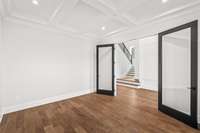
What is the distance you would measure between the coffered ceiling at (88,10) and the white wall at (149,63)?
277cm

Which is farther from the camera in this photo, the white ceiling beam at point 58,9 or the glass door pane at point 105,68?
the glass door pane at point 105,68

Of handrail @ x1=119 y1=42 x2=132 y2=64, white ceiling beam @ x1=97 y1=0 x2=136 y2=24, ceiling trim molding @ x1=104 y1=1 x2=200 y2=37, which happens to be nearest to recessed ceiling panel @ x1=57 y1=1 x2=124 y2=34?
white ceiling beam @ x1=97 y1=0 x2=136 y2=24

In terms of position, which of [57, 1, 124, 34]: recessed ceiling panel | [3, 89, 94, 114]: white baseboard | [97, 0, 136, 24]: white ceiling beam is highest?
[57, 1, 124, 34]: recessed ceiling panel

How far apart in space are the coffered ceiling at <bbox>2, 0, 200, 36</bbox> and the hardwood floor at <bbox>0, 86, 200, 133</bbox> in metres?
2.86

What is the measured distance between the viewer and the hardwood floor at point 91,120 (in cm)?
219

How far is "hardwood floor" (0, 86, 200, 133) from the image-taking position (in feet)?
7.19

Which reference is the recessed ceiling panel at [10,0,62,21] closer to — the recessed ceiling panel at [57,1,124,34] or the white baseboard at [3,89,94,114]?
the recessed ceiling panel at [57,1,124,34]

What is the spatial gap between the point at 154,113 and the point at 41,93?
3764mm

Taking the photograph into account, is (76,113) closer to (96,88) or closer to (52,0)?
(96,88)

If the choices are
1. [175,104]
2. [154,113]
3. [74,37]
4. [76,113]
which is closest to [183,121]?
[175,104]

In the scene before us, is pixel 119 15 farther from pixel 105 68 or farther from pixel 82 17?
pixel 105 68

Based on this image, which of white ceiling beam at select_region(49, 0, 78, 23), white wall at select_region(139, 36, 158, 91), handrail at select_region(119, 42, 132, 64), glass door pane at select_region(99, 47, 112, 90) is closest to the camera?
white ceiling beam at select_region(49, 0, 78, 23)

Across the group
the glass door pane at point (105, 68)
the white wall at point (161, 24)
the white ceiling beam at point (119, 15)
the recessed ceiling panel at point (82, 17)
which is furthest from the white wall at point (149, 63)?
the recessed ceiling panel at point (82, 17)

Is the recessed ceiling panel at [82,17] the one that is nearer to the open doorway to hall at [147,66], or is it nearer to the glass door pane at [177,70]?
the glass door pane at [177,70]
